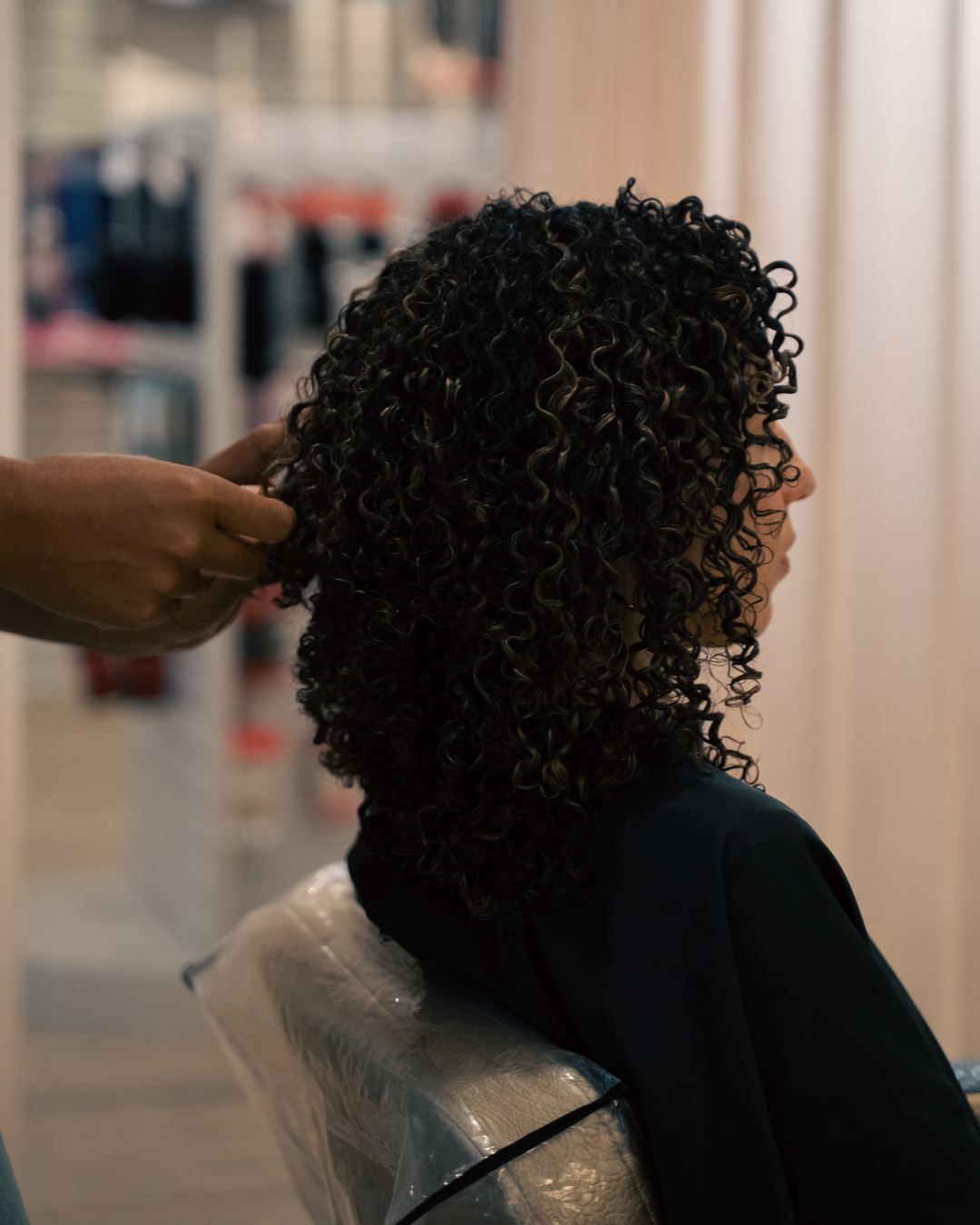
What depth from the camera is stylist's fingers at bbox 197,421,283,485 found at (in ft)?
4.27

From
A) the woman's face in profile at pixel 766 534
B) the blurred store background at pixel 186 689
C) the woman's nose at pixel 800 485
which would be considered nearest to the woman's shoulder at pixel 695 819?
the woman's face in profile at pixel 766 534

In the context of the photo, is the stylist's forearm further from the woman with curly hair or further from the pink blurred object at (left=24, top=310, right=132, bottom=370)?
the pink blurred object at (left=24, top=310, right=132, bottom=370)

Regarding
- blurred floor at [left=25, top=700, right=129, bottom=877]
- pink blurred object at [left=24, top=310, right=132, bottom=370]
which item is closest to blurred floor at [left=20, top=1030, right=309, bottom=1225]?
blurred floor at [left=25, top=700, right=129, bottom=877]

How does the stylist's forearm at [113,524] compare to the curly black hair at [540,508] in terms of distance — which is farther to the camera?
the stylist's forearm at [113,524]

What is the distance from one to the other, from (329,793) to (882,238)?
109 inches

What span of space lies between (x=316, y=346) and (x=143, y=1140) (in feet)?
7.57

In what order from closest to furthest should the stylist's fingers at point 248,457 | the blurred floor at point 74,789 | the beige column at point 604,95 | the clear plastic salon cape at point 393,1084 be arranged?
1. the clear plastic salon cape at point 393,1084
2. the stylist's fingers at point 248,457
3. the beige column at point 604,95
4. the blurred floor at point 74,789

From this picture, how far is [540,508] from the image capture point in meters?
0.92

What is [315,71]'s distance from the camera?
23.1ft

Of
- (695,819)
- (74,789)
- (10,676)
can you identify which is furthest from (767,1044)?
(74,789)

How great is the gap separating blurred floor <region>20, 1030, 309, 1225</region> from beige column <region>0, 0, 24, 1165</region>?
18 cm

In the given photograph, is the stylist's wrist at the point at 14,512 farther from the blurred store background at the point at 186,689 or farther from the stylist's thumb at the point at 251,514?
the blurred store background at the point at 186,689

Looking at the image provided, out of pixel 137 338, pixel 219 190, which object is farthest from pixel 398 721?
pixel 137 338

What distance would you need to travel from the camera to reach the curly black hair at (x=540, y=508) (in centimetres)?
94
